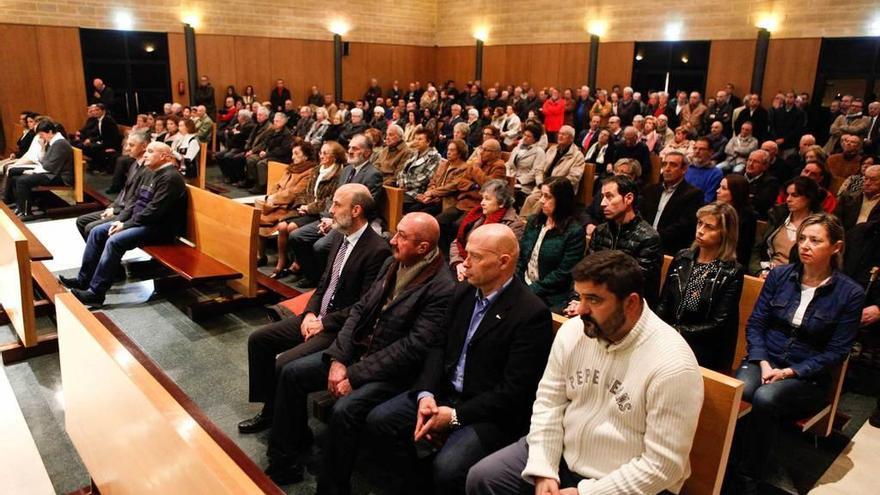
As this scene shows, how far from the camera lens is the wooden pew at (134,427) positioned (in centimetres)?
132

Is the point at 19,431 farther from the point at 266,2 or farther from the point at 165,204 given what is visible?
the point at 266,2

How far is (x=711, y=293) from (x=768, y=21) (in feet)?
30.5

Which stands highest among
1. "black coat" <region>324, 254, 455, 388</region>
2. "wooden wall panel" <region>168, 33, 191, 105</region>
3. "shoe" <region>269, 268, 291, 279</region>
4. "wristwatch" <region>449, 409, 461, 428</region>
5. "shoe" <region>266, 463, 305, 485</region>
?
"wooden wall panel" <region>168, 33, 191, 105</region>

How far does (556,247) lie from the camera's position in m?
3.33

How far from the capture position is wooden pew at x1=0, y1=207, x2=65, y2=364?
131 inches

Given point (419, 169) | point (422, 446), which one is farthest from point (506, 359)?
point (419, 169)

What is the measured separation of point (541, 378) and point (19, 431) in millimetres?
2353

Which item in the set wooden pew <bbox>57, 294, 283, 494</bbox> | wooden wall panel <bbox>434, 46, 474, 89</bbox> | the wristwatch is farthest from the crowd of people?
wooden wall panel <bbox>434, 46, 474, 89</bbox>

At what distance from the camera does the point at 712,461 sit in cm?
186

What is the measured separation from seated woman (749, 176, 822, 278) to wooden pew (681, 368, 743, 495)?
1.85m

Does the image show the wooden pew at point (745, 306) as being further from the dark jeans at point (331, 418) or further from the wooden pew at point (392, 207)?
the wooden pew at point (392, 207)

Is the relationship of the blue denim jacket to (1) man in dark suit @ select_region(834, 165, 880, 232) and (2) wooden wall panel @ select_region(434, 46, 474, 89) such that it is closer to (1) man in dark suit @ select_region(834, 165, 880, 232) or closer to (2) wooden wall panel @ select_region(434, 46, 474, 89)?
(1) man in dark suit @ select_region(834, 165, 880, 232)

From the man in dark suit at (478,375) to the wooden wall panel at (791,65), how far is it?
31.6 feet

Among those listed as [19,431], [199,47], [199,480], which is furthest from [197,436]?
[199,47]
